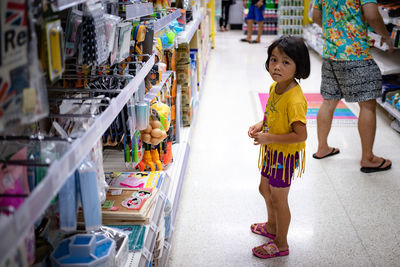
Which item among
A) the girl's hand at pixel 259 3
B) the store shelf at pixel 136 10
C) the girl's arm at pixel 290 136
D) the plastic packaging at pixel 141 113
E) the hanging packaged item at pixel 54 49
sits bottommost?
the girl's arm at pixel 290 136

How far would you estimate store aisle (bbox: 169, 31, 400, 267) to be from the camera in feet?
7.82

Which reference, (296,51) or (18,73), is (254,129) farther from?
(18,73)

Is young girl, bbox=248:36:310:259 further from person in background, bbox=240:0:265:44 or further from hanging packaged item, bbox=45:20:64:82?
person in background, bbox=240:0:265:44

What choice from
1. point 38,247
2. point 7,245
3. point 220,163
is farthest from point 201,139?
point 7,245

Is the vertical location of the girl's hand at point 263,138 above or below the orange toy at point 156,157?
above

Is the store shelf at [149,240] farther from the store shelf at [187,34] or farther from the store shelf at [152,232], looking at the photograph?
the store shelf at [187,34]

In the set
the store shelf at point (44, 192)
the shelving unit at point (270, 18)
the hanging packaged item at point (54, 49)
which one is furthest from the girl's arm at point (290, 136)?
the shelving unit at point (270, 18)

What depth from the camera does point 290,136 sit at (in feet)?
6.60

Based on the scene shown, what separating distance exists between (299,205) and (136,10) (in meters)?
1.72

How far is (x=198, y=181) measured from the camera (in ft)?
10.7

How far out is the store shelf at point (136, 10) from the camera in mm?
1764

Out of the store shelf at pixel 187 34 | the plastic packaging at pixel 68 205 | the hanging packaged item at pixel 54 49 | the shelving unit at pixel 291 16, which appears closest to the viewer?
the hanging packaged item at pixel 54 49

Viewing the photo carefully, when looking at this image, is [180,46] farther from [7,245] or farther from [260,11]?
[260,11]

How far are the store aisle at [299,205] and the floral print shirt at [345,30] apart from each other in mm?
911
